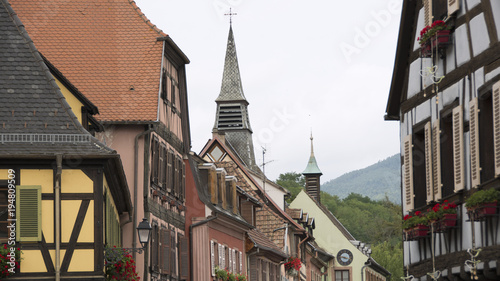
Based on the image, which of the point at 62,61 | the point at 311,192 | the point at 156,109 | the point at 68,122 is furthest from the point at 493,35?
the point at 311,192

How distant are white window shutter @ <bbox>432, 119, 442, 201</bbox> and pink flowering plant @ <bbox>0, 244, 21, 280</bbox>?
796 cm

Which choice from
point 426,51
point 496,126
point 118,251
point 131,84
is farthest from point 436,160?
point 131,84

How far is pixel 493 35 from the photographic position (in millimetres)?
18594

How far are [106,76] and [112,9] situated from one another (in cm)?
260

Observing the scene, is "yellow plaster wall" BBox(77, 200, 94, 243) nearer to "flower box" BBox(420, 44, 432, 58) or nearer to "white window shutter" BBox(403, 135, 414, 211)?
"white window shutter" BBox(403, 135, 414, 211)

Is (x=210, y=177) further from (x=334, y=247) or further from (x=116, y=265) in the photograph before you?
(x=334, y=247)

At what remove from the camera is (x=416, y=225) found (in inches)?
856

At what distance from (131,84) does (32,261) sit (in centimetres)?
1025

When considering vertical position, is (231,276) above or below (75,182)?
below

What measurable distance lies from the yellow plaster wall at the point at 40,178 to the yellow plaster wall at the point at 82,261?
1297 mm

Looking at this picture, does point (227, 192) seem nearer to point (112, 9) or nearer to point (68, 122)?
point (112, 9)

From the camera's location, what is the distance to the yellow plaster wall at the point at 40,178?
2103 centimetres

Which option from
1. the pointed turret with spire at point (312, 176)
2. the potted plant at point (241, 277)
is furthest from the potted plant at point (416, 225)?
the pointed turret with spire at point (312, 176)

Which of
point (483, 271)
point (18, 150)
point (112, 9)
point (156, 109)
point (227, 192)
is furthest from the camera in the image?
point (227, 192)
